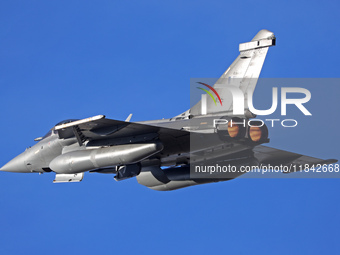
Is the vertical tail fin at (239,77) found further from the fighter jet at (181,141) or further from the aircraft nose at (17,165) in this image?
the aircraft nose at (17,165)

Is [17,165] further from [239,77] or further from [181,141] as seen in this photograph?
[239,77]

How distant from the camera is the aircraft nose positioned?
22750 millimetres

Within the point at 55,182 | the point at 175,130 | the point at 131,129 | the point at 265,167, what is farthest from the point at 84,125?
the point at 265,167

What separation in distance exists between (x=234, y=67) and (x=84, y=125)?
16.7 ft

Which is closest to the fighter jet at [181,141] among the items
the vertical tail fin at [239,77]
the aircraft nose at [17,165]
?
the vertical tail fin at [239,77]

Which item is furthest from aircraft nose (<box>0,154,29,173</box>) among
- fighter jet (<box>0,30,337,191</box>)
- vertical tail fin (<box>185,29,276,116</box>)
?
vertical tail fin (<box>185,29,276,116</box>)

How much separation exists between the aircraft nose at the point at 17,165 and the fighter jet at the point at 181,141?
589 millimetres

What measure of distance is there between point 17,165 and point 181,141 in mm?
6828

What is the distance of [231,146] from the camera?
19.5 meters

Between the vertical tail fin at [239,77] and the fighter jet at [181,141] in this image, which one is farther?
the vertical tail fin at [239,77]

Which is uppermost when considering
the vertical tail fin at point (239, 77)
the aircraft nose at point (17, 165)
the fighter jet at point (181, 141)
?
the vertical tail fin at point (239, 77)

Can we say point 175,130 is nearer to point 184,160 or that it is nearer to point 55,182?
point 184,160

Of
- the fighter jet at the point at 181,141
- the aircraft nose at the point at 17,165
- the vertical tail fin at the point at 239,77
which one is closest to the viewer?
the fighter jet at the point at 181,141

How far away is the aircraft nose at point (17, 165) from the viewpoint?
22750mm
